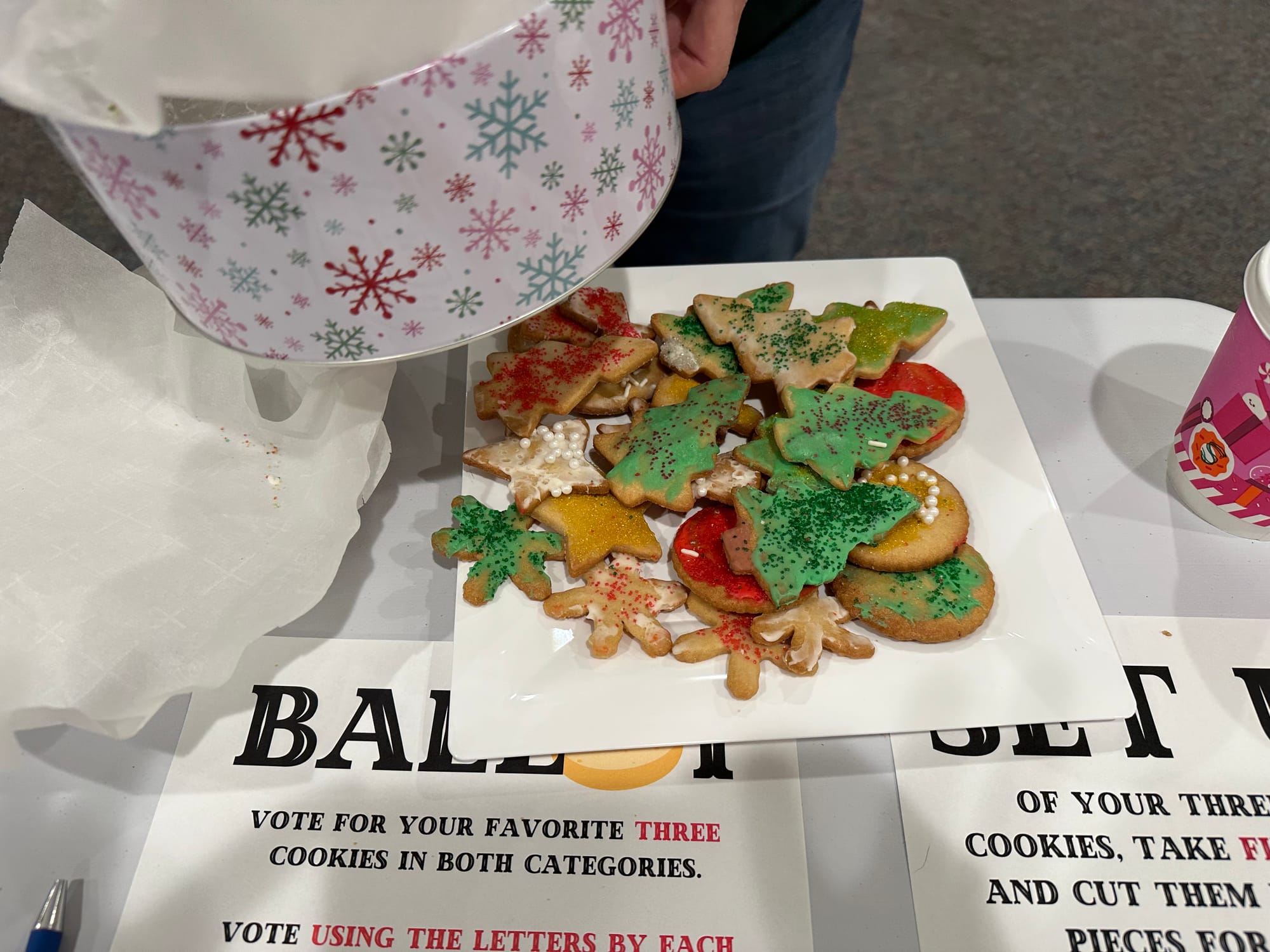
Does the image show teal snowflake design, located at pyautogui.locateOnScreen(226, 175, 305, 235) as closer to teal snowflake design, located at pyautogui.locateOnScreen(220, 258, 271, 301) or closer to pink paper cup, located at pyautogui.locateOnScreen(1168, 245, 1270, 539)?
teal snowflake design, located at pyautogui.locateOnScreen(220, 258, 271, 301)

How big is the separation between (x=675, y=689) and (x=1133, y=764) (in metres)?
0.26

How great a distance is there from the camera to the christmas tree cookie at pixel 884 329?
2.18 feet

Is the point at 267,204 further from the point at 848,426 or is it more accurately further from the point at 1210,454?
the point at 1210,454

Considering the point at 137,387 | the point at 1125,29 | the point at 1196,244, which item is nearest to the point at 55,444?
the point at 137,387

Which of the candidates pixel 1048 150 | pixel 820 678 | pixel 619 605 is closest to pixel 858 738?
pixel 820 678

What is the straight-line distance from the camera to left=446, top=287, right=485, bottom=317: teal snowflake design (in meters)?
0.43

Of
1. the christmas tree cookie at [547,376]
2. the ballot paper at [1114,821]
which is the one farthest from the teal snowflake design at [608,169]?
the ballot paper at [1114,821]

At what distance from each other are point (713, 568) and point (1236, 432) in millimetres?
339

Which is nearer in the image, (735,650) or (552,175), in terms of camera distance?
(552,175)

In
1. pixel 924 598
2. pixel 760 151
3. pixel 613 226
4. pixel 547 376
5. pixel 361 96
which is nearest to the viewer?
pixel 361 96

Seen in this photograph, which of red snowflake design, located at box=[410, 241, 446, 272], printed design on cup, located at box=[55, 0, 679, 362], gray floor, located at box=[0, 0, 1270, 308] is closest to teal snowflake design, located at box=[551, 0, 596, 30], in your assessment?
printed design on cup, located at box=[55, 0, 679, 362]

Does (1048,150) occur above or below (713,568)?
above

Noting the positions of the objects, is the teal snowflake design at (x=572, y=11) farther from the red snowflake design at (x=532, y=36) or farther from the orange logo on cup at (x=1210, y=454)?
the orange logo on cup at (x=1210, y=454)

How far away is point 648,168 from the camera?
1.50 ft
